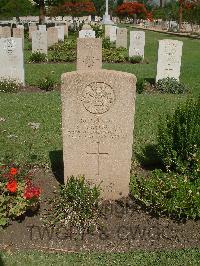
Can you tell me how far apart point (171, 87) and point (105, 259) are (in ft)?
29.9

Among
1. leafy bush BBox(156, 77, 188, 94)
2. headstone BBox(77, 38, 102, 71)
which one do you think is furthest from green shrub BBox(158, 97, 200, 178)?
leafy bush BBox(156, 77, 188, 94)

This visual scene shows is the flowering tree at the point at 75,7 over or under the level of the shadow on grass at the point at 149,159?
over

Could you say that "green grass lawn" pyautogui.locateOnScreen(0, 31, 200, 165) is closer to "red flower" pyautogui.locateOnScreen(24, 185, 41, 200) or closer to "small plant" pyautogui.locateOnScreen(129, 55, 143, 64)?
"red flower" pyautogui.locateOnScreen(24, 185, 41, 200)

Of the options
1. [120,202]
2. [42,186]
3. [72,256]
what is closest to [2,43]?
[42,186]

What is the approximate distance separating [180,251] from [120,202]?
1.21 meters

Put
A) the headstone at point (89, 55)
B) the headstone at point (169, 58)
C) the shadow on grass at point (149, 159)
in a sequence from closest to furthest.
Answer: the shadow on grass at point (149, 159) → the headstone at point (89, 55) → the headstone at point (169, 58)

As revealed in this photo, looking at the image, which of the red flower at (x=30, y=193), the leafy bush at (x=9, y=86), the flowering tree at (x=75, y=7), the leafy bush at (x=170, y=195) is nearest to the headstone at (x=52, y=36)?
the leafy bush at (x=9, y=86)

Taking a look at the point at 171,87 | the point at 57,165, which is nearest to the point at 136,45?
the point at 171,87

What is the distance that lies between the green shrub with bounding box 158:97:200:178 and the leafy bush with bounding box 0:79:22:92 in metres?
7.42

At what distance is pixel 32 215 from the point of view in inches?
197

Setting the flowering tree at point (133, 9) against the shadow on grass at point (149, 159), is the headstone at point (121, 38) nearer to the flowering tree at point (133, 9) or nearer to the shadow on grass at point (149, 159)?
the shadow on grass at point (149, 159)

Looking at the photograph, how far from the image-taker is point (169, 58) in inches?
517

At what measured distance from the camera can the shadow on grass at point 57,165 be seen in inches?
236

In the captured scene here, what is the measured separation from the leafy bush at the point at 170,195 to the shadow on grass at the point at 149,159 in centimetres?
107
